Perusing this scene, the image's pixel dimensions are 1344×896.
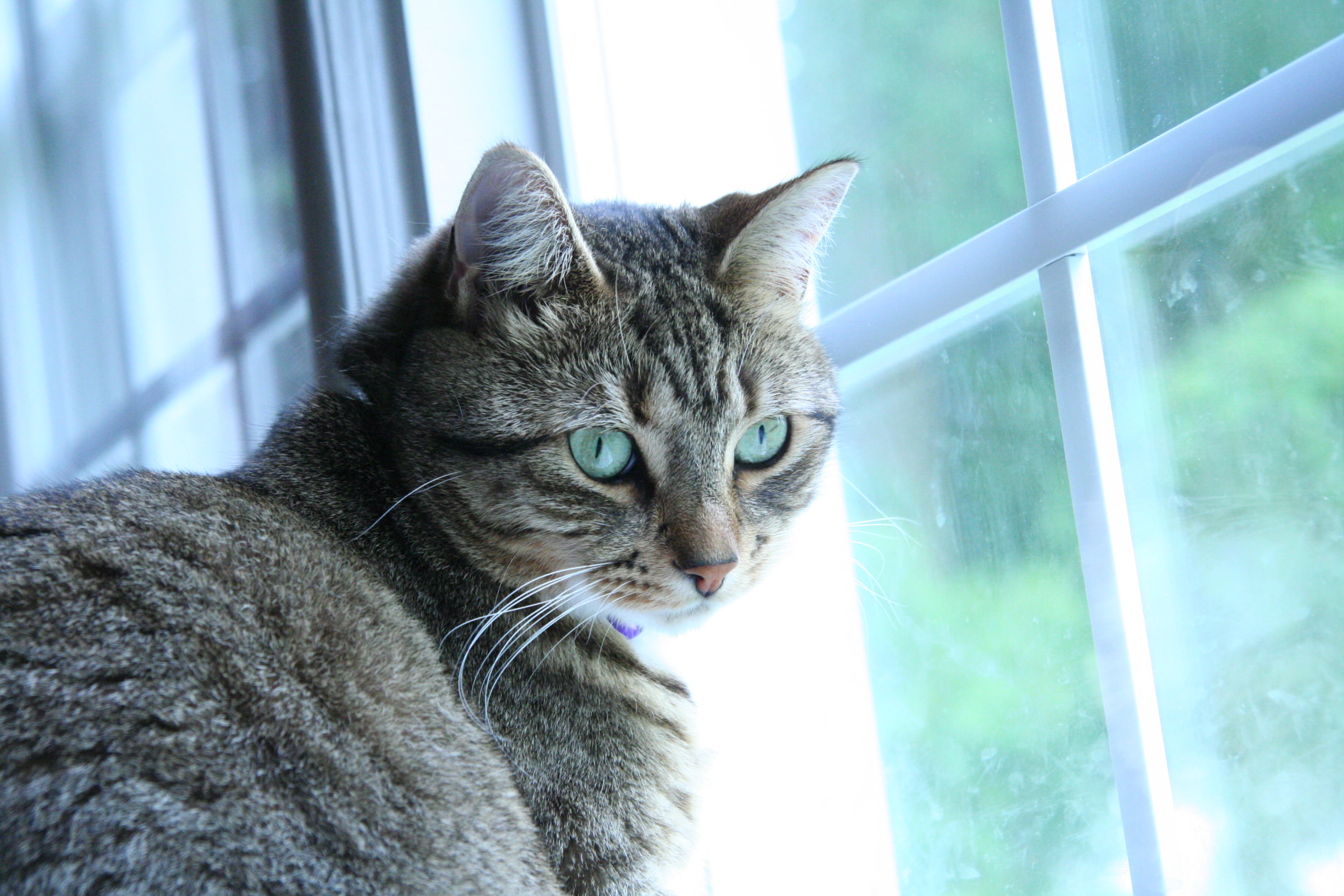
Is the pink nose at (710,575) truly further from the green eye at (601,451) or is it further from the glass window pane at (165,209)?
the glass window pane at (165,209)

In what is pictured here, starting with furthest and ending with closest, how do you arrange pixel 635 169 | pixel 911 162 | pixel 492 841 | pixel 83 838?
pixel 635 169 → pixel 911 162 → pixel 492 841 → pixel 83 838

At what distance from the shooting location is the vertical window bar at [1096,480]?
3.08ft

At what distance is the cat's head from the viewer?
3.22ft

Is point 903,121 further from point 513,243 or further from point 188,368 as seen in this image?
point 188,368

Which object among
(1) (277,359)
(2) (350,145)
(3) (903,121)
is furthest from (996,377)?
(1) (277,359)

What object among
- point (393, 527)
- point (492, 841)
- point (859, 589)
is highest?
point (393, 527)

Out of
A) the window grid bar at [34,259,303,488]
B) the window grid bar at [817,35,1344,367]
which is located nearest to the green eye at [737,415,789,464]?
the window grid bar at [817,35,1344,367]

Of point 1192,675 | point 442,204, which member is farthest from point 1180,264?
point 442,204

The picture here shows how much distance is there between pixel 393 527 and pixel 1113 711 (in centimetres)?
74

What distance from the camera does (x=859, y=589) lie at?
1376 millimetres

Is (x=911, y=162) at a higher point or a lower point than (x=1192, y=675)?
higher

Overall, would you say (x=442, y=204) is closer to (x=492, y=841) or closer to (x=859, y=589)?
(x=859, y=589)

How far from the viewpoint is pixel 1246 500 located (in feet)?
2.91

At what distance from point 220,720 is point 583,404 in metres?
0.43
